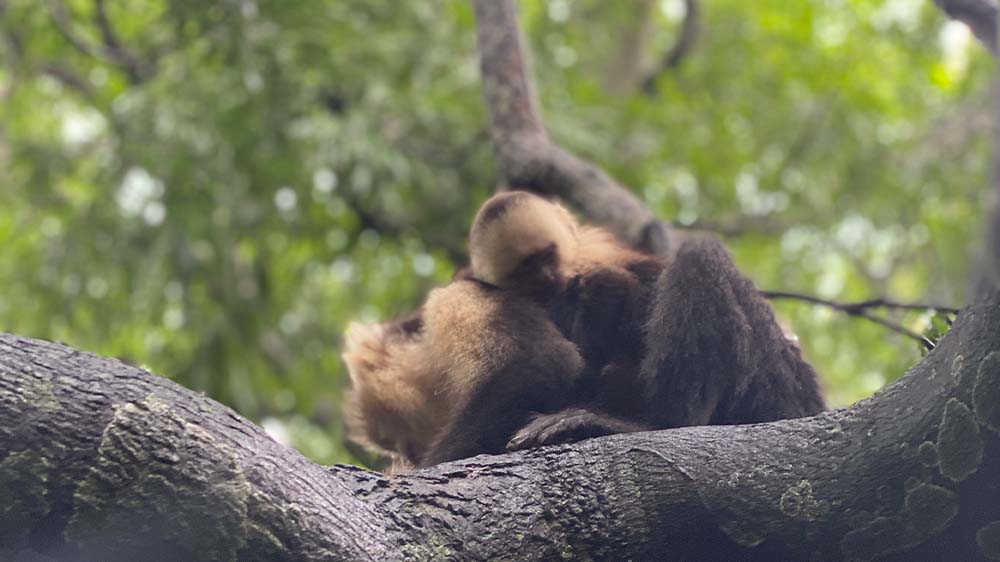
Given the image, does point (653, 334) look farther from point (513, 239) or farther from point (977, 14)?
point (977, 14)

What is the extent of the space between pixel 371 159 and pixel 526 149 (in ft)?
7.31

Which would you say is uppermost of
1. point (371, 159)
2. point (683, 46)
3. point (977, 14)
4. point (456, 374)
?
point (683, 46)

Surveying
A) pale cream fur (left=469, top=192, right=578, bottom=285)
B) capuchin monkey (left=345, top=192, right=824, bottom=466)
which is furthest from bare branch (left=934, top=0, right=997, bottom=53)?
pale cream fur (left=469, top=192, right=578, bottom=285)

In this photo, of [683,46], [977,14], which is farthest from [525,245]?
[683,46]

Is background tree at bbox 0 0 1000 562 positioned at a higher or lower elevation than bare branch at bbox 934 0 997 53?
lower

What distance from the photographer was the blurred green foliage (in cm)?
843

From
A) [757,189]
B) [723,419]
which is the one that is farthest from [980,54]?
[723,419]

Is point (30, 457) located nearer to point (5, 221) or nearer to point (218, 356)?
point (218, 356)

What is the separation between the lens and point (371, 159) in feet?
26.8

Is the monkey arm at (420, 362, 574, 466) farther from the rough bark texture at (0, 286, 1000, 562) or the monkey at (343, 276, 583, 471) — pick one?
the rough bark texture at (0, 286, 1000, 562)

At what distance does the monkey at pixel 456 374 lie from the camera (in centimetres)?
436

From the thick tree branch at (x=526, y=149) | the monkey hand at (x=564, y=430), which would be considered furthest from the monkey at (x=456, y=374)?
the thick tree branch at (x=526, y=149)

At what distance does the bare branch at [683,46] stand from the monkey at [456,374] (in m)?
7.84

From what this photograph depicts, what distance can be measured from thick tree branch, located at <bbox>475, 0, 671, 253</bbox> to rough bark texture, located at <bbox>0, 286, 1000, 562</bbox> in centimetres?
253
